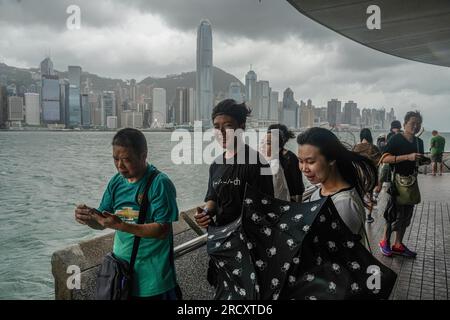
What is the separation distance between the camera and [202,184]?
26.0 metres

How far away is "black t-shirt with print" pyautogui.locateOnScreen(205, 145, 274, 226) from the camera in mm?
2139

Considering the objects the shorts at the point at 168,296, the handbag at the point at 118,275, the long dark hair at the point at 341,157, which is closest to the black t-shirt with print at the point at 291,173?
the long dark hair at the point at 341,157

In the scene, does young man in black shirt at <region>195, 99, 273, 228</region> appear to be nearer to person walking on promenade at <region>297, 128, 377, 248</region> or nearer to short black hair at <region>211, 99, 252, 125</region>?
short black hair at <region>211, 99, 252, 125</region>

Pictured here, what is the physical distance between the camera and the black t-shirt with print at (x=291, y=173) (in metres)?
3.39

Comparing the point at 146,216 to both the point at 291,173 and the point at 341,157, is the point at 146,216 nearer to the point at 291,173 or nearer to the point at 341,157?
the point at 341,157

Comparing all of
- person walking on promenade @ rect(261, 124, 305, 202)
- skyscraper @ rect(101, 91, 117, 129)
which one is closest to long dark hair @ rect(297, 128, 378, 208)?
person walking on promenade @ rect(261, 124, 305, 202)

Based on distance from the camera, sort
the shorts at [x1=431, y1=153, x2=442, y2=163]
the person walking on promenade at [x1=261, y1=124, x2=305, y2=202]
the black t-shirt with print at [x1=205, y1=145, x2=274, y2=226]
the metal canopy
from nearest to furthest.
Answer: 1. the black t-shirt with print at [x1=205, y1=145, x2=274, y2=226]
2. the person walking on promenade at [x1=261, y1=124, x2=305, y2=202]
3. the metal canopy
4. the shorts at [x1=431, y1=153, x2=442, y2=163]

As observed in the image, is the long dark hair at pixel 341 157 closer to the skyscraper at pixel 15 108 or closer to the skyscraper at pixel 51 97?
the skyscraper at pixel 51 97

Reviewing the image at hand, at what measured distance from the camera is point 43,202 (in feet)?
70.4

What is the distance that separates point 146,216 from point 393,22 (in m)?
7.95

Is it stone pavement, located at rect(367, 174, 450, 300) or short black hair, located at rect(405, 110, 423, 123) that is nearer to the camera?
stone pavement, located at rect(367, 174, 450, 300)

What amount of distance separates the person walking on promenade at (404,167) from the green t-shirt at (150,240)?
2951 millimetres
